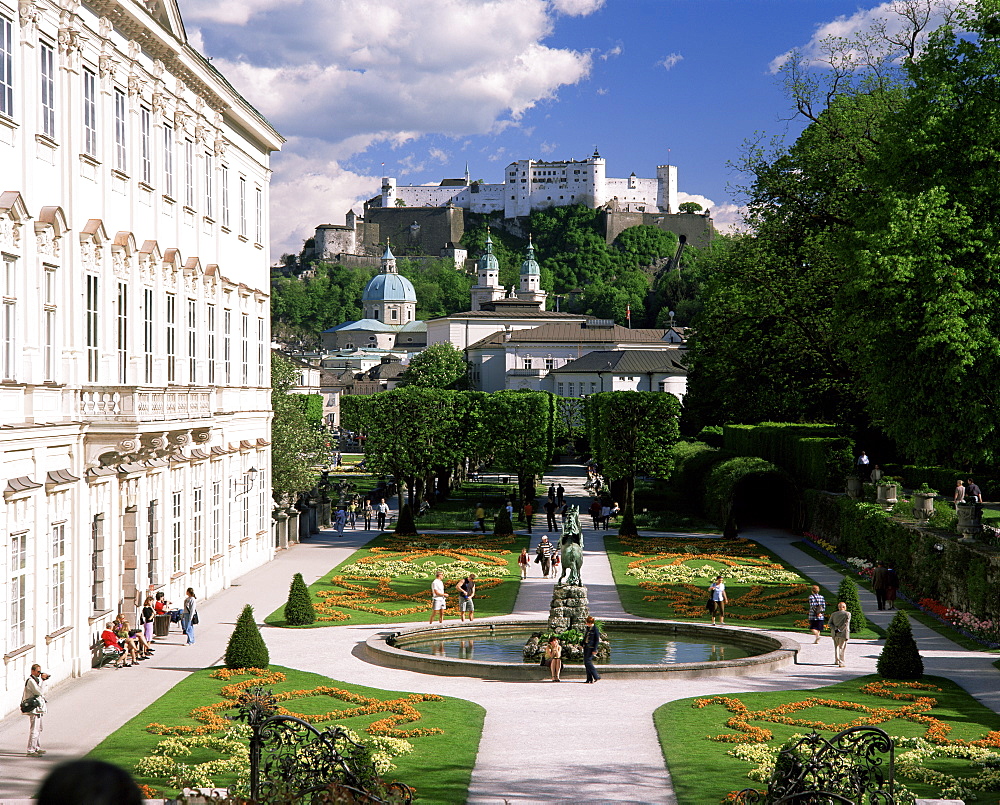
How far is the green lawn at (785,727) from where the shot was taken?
1621cm

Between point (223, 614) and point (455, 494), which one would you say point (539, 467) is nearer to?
point (455, 494)

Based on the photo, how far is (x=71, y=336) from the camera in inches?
909

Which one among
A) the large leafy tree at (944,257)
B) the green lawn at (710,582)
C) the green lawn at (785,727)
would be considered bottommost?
the green lawn at (710,582)

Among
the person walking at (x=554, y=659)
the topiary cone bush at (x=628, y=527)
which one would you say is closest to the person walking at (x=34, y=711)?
the person walking at (x=554, y=659)

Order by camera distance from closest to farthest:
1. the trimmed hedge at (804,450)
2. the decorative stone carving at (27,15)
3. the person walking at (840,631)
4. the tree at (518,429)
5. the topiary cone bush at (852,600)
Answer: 1. the decorative stone carving at (27,15)
2. the person walking at (840,631)
3. the topiary cone bush at (852,600)
4. the trimmed hedge at (804,450)
5. the tree at (518,429)

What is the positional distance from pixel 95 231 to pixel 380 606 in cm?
1392

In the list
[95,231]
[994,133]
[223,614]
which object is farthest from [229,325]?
[994,133]

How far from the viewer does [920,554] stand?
33.7 meters

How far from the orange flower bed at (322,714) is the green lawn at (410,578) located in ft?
24.2

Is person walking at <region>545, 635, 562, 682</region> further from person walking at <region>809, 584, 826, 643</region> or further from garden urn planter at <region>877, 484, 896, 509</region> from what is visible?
garden urn planter at <region>877, 484, 896, 509</region>

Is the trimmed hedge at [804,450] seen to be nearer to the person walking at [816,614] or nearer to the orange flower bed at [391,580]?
the orange flower bed at [391,580]

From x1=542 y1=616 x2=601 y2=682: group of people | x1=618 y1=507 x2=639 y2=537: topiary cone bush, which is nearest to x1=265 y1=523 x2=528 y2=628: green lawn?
x1=618 y1=507 x2=639 y2=537: topiary cone bush

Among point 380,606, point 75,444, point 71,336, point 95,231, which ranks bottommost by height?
point 380,606

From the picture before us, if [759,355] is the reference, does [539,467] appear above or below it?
below
